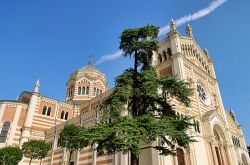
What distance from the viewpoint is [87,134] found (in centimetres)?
1080

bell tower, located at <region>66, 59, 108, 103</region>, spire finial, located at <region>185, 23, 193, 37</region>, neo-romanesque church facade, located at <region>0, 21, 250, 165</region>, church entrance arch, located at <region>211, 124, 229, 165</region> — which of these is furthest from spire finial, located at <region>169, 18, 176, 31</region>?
bell tower, located at <region>66, 59, 108, 103</region>

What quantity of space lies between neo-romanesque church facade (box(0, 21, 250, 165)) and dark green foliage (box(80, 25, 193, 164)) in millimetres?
5869

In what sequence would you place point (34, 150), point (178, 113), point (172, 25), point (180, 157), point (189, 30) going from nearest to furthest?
point (180, 157), point (178, 113), point (34, 150), point (172, 25), point (189, 30)

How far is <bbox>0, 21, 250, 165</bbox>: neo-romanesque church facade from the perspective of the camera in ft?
69.3

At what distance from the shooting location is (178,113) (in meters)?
20.3

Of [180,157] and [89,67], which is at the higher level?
[89,67]

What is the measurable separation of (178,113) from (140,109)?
8.11 m

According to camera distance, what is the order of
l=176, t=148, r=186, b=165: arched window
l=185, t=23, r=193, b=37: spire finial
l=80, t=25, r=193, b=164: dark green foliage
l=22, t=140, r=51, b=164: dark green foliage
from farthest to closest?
l=185, t=23, r=193, b=37: spire finial
l=22, t=140, r=51, b=164: dark green foliage
l=176, t=148, r=186, b=165: arched window
l=80, t=25, r=193, b=164: dark green foliage

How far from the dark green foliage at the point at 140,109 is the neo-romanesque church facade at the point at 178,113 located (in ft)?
19.3

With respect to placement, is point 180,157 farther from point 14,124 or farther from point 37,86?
point 37,86

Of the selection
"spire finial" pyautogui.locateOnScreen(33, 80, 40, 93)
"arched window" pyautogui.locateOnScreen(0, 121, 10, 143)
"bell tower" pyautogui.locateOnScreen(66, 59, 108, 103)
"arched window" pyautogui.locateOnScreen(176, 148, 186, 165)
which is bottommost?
"arched window" pyautogui.locateOnScreen(176, 148, 186, 165)

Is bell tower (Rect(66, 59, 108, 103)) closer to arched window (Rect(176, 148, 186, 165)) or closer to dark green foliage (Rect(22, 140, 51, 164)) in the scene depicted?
dark green foliage (Rect(22, 140, 51, 164))

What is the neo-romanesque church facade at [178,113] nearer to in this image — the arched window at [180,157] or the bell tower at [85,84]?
the arched window at [180,157]

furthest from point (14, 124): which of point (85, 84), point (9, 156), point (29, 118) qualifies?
point (85, 84)
